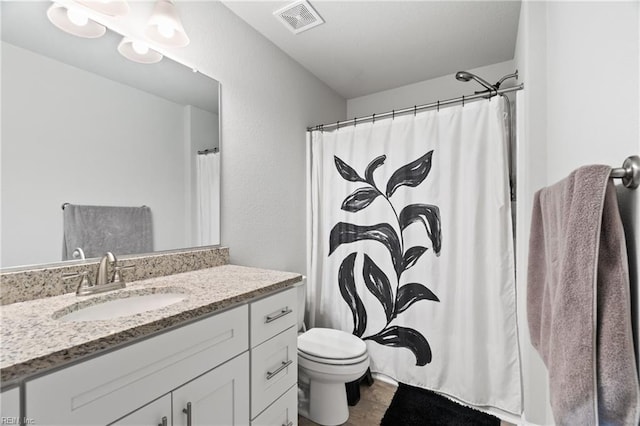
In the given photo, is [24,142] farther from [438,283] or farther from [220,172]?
[438,283]

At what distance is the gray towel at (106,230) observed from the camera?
1113 millimetres

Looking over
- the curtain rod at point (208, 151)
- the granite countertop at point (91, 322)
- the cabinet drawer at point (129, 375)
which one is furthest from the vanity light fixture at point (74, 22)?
the cabinet drawer at point (129, 375)

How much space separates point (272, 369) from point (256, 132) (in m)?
1.40

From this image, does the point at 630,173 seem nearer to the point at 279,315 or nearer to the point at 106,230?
the point at 279,315

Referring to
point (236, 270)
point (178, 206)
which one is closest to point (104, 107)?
point (178, 206)

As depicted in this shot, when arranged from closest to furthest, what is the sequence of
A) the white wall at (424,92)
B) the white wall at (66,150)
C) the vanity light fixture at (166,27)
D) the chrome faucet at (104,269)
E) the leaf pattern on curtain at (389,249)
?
the white wall at (66,150) → the chrome faucet at (104,269) → the vanity light fixture at (166,27) → the leaf pattern on curtain at (389,249) → the white wall at (424,92)

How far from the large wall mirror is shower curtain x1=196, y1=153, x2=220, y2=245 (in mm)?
29

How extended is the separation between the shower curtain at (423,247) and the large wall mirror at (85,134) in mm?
1073

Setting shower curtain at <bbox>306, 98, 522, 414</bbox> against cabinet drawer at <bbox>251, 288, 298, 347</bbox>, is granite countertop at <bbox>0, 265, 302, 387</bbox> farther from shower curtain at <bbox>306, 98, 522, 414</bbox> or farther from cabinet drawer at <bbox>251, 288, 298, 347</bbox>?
shower curtain at <bbox>306, 98, 522, 414</bbox>

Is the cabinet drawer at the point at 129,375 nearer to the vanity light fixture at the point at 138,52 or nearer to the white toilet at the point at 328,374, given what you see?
the white toilet at the point at 328,374

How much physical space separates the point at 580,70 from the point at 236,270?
1582 millimetres

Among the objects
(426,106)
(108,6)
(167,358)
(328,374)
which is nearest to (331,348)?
(328,374)

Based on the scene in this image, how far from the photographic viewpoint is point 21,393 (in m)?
0.57

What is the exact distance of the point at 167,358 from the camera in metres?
0.83
